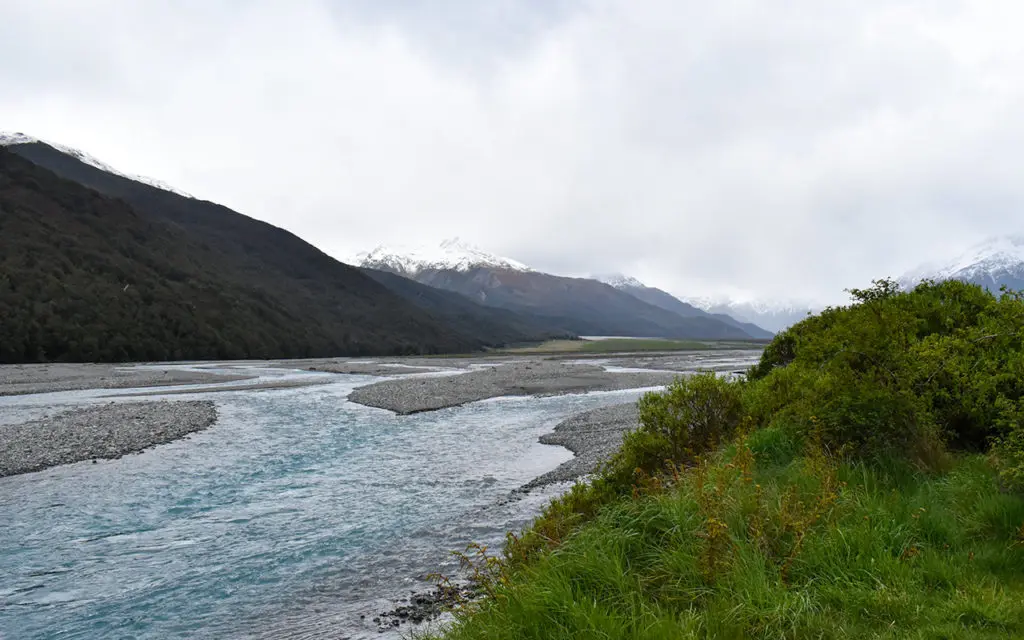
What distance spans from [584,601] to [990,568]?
179 inches

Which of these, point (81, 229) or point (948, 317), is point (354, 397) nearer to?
point (948, 317)

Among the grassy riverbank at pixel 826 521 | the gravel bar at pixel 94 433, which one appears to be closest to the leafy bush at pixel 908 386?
the grassy riverbank at pixel 826 521

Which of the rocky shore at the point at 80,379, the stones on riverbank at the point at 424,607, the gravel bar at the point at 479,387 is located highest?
the rocky shore at the point at 80,379

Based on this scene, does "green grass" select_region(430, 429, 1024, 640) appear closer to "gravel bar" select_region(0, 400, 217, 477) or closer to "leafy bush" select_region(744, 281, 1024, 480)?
"leafy bush" select_region(744, 281, 1024, 480)

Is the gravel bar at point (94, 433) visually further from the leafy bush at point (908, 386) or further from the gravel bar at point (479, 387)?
the leafy bush at point (908, 386)

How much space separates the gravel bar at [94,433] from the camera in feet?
72.9

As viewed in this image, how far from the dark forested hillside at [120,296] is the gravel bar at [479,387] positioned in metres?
64.4

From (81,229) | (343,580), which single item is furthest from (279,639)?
(81,229)

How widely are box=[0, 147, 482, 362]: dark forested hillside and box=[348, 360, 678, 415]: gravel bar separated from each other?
64.4 m

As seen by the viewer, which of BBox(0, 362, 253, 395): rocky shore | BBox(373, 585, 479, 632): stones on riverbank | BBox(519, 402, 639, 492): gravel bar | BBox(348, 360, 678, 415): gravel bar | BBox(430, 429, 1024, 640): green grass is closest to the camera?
BBox(430, 429, 1024, 640): green grass

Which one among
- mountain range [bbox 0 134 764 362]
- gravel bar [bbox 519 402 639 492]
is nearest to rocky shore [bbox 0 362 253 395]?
mountain range [bbox 0 134 764 362]

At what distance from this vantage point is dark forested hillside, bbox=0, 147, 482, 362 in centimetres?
9294

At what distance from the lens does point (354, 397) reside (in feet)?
151

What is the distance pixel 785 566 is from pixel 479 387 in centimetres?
4840
